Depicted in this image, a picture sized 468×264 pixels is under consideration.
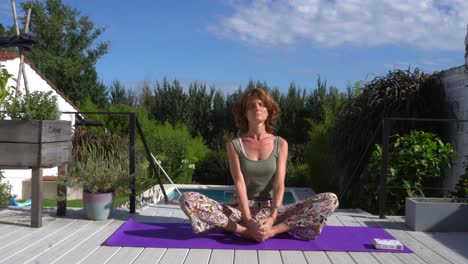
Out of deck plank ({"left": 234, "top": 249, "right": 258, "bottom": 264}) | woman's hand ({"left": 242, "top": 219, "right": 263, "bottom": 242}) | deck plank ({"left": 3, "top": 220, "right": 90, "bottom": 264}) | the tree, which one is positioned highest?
the tree

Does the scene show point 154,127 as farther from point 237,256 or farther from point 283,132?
point 237,256

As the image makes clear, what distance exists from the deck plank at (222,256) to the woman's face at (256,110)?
1.00 meters

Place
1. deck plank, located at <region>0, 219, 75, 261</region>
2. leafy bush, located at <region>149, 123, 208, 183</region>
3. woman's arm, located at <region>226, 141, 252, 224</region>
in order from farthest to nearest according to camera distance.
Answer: leafy bush, located at <region>149, 123, 208, 183</region>
woman's arm, located at <region>226, 141, 252, 224</region>
deck plank, located at <region>0, 219, 75, 261</region>

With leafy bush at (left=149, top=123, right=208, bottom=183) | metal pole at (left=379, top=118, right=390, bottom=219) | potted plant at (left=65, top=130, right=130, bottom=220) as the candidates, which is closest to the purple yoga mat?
potted plant at (left=65, top=130, right=130, bottom=220)

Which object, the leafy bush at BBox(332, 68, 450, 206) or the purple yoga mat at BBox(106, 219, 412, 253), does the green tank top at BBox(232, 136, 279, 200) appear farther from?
the leafy bush at BBox(332, 68, 450, 206)

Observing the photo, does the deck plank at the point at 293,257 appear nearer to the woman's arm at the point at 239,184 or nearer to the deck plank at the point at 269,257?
the deck plank at the point at 269,257

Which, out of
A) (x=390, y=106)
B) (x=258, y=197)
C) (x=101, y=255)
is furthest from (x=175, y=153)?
(x=101, y=255)

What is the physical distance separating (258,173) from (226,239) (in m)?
0.53

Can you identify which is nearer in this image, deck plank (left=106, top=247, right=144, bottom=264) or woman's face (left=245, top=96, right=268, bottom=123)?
deck plank (left=106, top=247, right=144, bottom=264)

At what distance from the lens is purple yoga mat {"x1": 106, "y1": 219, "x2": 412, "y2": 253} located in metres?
3.22

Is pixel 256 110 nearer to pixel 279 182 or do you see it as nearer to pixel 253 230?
pixel 279 182

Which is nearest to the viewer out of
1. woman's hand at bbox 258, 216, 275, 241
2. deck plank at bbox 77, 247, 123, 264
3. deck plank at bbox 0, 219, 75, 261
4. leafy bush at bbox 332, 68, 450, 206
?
deck plank at bbox 77, 247, 123, 264

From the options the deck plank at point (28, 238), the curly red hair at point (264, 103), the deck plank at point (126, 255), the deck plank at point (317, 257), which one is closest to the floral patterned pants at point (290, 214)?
the deck plank at point (317, 257)

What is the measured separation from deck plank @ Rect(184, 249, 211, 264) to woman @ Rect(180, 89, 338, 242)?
10.8 inches
